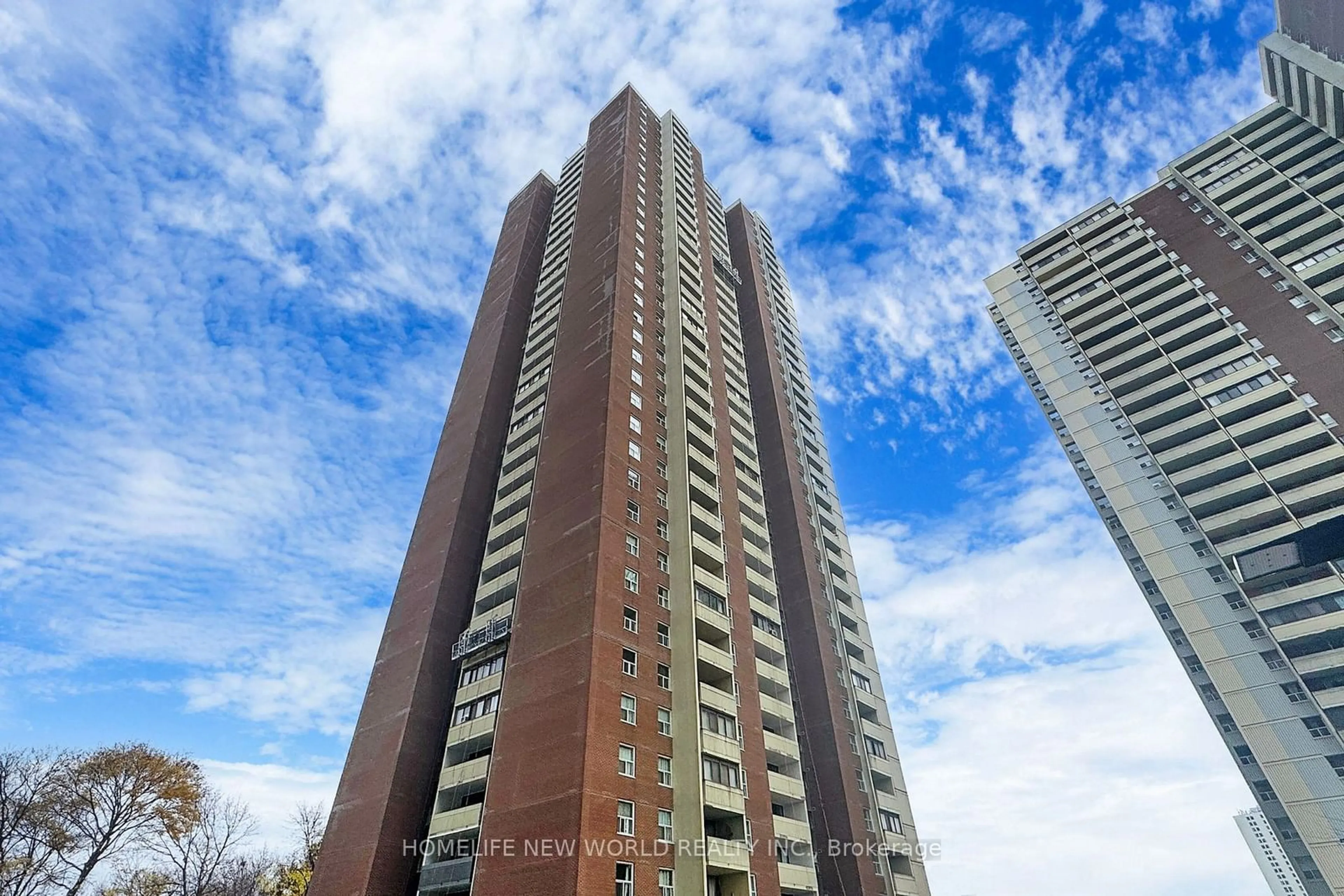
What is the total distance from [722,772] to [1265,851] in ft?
750

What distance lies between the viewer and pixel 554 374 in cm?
4922

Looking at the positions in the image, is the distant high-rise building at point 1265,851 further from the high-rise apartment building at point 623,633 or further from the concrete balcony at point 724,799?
the concrete balcony at point 724,799

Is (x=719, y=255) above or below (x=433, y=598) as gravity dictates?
above

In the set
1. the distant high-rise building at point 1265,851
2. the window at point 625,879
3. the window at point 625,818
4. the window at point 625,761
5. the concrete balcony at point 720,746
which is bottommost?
the window at point 625,879

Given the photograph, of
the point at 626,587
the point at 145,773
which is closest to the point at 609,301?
the point at 626,587

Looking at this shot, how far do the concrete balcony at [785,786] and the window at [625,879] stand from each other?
10.1m

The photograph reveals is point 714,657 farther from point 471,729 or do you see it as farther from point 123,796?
point 123,796

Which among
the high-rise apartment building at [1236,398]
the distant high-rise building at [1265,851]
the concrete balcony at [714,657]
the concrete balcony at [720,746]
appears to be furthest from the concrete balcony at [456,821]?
the distant high-rise building at [1265,851]

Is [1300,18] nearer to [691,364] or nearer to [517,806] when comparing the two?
[691,364]

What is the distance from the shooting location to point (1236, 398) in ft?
178

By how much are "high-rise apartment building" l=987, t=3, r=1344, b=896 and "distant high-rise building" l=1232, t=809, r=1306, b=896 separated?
181580 mm

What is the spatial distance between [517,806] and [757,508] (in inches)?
1061

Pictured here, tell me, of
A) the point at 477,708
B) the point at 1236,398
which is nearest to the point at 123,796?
the point at 477,708

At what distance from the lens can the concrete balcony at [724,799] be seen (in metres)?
30.5
